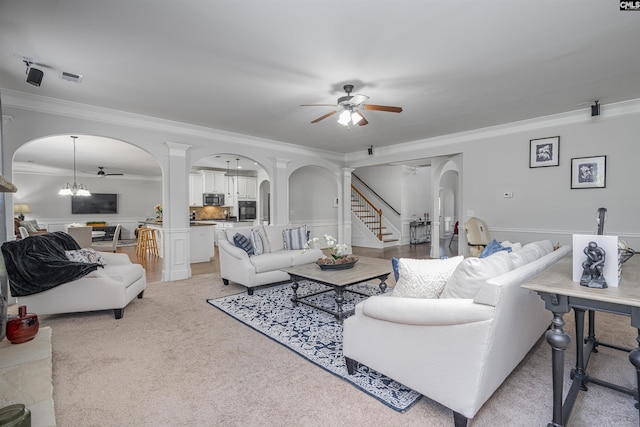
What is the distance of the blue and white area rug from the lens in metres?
2.00

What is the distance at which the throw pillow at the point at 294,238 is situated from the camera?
5016 mm

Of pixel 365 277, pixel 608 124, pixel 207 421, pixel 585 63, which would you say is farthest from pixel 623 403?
pixel 608 124

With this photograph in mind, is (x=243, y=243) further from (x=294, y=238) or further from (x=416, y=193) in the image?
(x=416, y=193)

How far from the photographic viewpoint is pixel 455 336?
158 cm

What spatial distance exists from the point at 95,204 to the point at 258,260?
9.96 meters

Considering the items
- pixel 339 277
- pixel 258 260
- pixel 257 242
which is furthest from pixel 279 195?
pixel 339 277

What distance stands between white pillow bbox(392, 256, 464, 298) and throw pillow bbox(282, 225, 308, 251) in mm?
3146

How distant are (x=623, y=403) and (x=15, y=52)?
5.35 meters

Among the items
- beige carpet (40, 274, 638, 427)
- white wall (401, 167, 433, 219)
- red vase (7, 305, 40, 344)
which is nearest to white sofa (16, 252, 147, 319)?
beige carpet (40, 274, 638, 427)

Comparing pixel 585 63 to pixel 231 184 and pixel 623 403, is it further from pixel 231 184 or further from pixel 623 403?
pixel 231 184

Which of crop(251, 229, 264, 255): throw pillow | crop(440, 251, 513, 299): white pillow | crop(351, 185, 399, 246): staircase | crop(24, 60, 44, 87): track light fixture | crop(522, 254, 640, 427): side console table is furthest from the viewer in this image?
crop(351, 185, 399, 246): staircase

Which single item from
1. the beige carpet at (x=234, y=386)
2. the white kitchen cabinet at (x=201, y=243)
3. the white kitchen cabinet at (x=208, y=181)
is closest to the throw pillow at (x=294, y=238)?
the beige carpet at (x=234, y=386)

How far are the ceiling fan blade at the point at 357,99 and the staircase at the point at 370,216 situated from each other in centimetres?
580

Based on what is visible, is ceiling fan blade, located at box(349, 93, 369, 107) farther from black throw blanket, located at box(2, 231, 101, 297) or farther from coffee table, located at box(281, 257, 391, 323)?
black throw blanket, located at box(2, 231, 101, 297)
